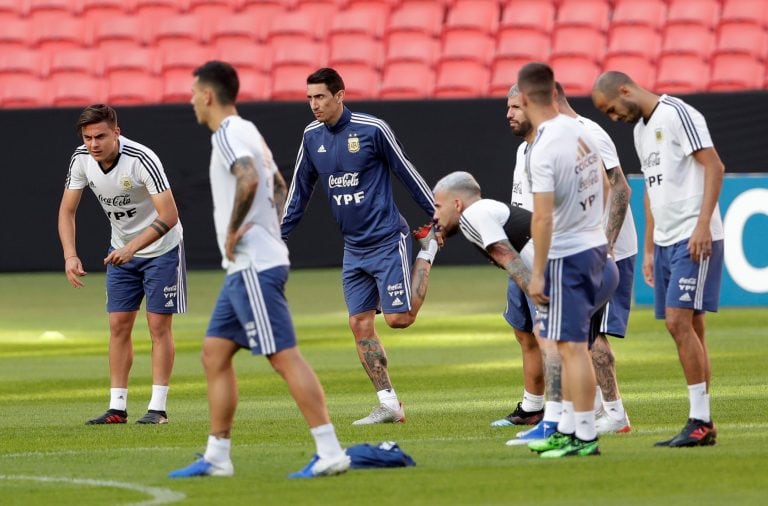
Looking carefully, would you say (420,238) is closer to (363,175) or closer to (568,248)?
(363,175)

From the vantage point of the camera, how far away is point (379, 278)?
10547mm

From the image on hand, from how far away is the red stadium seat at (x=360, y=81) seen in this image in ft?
79.3

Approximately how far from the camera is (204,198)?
22984 mm

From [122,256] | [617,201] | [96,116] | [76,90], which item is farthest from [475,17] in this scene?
[617,201]

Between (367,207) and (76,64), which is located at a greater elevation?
(76,64)

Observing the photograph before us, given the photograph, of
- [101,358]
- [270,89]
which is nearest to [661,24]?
[270,89]

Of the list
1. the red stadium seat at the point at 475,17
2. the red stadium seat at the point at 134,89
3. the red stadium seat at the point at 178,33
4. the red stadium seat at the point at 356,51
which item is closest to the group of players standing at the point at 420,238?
the red stadium seat at the point at 356,51

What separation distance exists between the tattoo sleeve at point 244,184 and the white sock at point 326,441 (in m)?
1.08

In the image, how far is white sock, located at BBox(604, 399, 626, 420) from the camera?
9.39 metres

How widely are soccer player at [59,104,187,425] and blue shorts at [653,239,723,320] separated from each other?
11.4 ft

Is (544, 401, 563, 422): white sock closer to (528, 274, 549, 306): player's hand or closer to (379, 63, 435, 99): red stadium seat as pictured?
(528, 274, 549, 306): player's hand

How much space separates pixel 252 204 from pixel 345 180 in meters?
3.18

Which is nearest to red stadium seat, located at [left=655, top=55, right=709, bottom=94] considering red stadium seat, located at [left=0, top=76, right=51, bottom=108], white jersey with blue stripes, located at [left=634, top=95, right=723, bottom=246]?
red stadium seat, located at [left=0, top=76, right=51, bottom=108]

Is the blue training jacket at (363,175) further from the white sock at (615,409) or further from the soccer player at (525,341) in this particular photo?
the white sock at (615,409)
